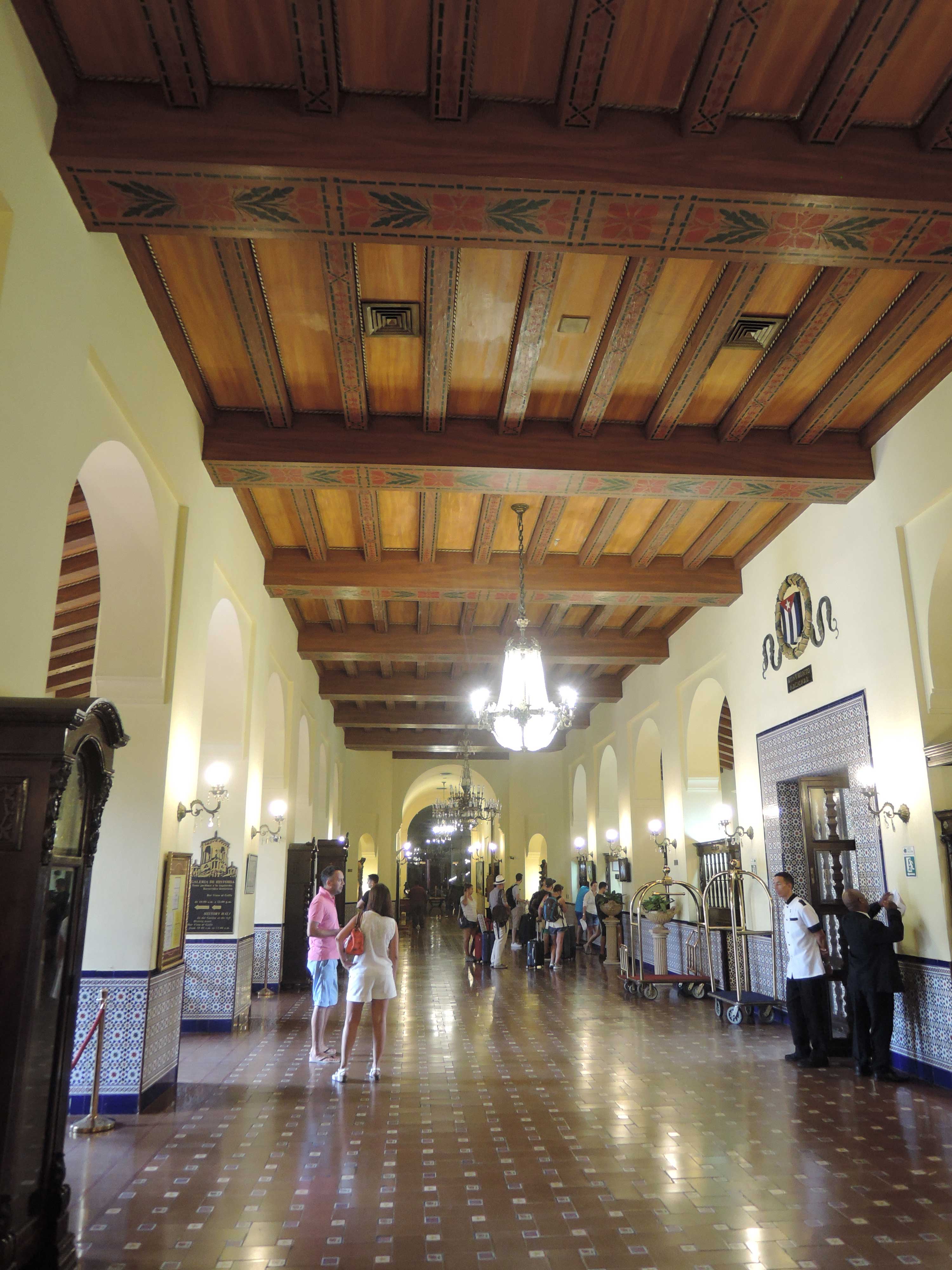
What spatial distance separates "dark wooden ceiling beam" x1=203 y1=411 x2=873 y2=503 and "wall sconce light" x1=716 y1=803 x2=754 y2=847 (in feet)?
13.9

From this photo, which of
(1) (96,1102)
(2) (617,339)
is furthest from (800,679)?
(1) (96,1102)

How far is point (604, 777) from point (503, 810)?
5186mm

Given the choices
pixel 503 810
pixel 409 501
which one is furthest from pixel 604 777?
pixel 409 501

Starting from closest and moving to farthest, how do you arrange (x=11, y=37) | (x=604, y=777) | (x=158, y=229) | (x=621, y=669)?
(x=11, y=37) < (x=158, y=229) < (x=621, y=669) < (x=604, y=777)

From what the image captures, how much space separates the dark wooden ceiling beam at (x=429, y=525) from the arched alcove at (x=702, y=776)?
475 centimetres

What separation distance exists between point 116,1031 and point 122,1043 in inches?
3.3

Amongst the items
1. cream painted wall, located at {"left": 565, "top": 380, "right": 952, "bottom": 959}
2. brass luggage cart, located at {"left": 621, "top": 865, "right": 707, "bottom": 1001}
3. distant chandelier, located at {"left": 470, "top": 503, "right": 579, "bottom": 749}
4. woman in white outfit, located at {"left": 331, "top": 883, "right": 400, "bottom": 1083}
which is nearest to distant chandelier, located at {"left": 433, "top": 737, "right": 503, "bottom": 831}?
brass luggage cart, located at {"left": 621, "top": 865, "right": 707, "bottom": 1001}

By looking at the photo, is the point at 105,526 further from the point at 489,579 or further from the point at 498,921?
the point at 498,921

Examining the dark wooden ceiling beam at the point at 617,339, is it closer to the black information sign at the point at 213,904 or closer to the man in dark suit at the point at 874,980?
the man in dark suit at the point at 874,980

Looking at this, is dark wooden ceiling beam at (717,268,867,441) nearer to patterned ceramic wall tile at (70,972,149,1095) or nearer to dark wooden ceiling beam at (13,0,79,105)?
dark wooden ceiling beam at (13,0,79,105)

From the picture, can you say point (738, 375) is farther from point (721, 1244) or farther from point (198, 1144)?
point (198, 1144)

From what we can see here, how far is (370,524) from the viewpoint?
878 cm

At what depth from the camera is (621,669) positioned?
15.4 meters

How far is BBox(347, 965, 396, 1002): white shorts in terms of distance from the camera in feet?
20.6
